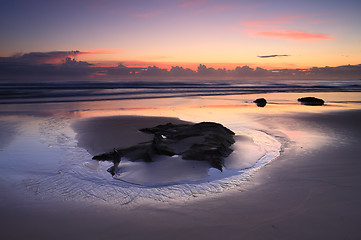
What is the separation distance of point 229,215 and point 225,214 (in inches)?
2.0

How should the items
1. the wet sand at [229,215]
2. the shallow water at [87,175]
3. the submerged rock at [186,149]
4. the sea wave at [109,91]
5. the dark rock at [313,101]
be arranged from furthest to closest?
the sea wave at [109,91], the dark rock at [313,101], the submerged rock at [186,149], the shallow water at [87,175], the wet sand at [229,215]

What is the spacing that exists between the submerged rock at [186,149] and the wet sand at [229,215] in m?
1.08

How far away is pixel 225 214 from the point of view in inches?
120

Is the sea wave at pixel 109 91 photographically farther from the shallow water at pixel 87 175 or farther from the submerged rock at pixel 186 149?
the submerged rock at pixel 186 149

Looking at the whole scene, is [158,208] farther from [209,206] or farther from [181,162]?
[181,162]

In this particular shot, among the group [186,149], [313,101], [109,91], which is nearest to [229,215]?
[186,149]

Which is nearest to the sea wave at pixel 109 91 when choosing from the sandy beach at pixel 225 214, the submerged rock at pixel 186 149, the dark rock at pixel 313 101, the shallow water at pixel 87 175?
the dark rock at pixel 313 101

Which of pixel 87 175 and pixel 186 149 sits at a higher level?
pixel 186 149

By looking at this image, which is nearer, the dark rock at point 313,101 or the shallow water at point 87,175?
the shallow water at point 87,175

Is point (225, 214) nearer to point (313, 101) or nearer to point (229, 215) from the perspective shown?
point (229, 215)

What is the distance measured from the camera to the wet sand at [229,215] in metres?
2.65

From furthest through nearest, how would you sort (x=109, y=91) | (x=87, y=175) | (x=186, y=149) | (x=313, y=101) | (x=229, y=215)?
(x=109, y=91) < (x=313, y=101) < (x=186, y=149) < (x=87, y=175) < (x=229, y=215)

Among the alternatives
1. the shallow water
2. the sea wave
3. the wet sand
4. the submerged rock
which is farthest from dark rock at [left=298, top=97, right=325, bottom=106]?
the wet sand

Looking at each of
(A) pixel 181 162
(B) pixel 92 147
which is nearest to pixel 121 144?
(B) pixel 92 147
